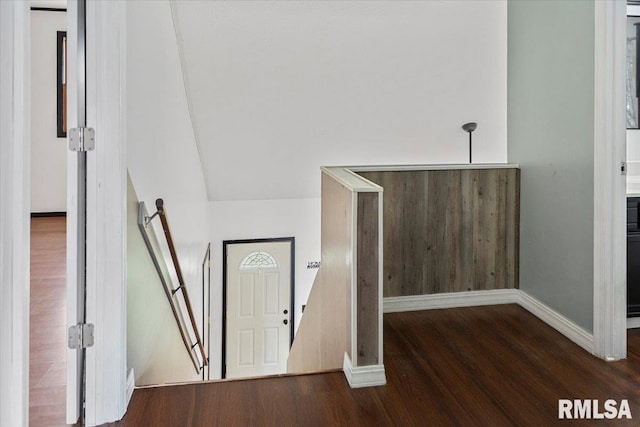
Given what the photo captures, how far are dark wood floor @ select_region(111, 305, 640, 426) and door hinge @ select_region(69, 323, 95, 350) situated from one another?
0.37m

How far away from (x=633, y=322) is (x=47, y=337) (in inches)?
137

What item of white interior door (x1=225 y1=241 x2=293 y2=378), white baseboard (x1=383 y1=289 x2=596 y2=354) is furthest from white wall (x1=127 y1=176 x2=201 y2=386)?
white interior door (x1=225 y1=241 x2=293 y2=378)

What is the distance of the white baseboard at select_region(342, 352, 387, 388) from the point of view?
238 cm

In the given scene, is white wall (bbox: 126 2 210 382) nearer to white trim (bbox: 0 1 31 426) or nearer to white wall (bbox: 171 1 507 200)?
white wall (bbox: 171 1 507 200)

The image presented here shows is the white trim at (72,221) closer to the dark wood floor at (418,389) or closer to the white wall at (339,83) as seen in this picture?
the dark wood floor at (418,389)

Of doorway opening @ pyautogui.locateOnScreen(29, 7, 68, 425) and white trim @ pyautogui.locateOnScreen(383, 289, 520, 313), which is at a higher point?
doorway opening @ pyautogui.locateOnScreen(29, 7, 68, 425)

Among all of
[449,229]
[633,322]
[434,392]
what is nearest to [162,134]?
[449,229]

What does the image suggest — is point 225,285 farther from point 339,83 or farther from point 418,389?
point 418,389

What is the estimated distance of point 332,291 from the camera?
3000 millimetres

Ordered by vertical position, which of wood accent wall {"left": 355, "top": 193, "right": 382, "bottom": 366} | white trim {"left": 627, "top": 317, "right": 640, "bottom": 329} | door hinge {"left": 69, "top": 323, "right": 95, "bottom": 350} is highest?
wood accent wall {"left": 355, "top": 193, "right": 382, "bottom": 366}

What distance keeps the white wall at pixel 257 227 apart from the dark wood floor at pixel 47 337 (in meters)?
1.92

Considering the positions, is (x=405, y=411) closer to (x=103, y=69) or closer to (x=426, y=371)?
(x=426, y=371)

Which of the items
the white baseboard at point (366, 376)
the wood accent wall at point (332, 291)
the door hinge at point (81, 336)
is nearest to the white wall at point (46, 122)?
the wood accent wall at point (332, 291)

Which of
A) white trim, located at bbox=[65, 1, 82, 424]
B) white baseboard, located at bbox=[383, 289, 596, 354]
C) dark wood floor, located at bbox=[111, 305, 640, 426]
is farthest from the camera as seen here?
white baseboard, located at bbox=[383, 289, 596, 354]
